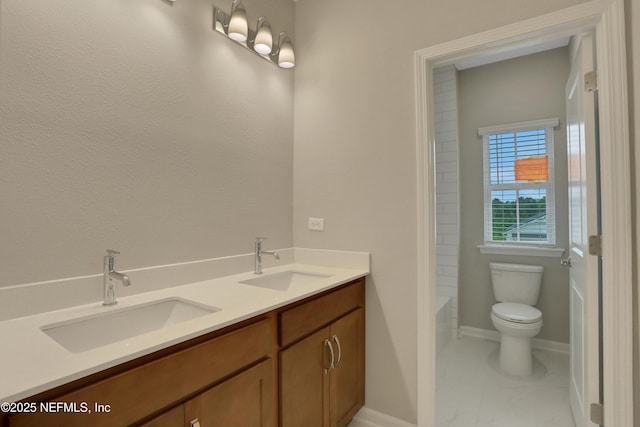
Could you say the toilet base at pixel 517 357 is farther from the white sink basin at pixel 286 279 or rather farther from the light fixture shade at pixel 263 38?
the light fixture shade at pixel 263 38

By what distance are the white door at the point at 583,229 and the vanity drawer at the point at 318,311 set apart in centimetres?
109

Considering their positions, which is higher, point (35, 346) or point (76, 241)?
point (76, 241)

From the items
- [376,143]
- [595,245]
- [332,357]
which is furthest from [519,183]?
[332,357]

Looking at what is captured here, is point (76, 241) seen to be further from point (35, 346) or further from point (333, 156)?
point (333, 156)

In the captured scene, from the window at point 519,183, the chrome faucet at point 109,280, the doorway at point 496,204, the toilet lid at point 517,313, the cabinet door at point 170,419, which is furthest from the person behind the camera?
the window at point 519,183

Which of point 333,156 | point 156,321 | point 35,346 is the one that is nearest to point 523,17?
point 333,156

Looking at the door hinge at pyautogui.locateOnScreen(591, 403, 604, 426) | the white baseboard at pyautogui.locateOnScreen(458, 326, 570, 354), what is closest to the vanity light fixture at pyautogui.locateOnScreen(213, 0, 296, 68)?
the door hinge at pyautogui.locateOnScreen(591, 403, 604, 426)

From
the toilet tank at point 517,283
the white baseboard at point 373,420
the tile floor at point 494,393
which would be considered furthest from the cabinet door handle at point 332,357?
the toilet tank at point 517,283

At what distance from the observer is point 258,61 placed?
78.0 inches

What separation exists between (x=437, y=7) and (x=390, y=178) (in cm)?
95

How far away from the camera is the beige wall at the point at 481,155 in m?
2.85

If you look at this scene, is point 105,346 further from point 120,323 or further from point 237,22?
point 237,22

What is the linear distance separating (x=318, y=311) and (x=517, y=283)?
7.47ft

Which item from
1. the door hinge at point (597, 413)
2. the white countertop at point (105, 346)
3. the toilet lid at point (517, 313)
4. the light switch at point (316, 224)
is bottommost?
the door hinge at point (597, 413)
